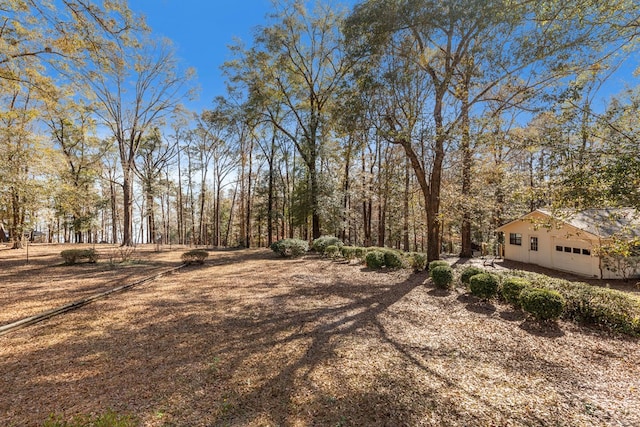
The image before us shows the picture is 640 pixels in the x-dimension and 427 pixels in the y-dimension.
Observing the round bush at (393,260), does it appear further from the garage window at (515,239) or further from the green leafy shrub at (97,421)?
the garage window at (515,239)

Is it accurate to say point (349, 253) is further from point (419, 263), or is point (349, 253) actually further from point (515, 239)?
point (515, 239)

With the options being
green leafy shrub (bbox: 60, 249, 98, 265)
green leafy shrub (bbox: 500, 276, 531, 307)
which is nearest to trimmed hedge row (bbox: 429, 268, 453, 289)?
green leafy shrub (bbox: 500, 276, 531, 307)

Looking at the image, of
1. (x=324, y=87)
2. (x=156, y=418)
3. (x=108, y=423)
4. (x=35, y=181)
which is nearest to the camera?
(x=108, y=423)

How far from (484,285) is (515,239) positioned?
1416 cm


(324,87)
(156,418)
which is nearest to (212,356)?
(156,418)

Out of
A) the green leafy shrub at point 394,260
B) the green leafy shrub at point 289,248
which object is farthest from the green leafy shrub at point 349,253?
the green leafy shrub at point 289,248

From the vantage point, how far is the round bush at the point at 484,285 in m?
6.20

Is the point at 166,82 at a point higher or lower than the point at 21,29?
higher

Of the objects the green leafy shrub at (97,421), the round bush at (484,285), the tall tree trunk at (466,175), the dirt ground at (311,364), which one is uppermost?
the tall tree trunk at (466,175)

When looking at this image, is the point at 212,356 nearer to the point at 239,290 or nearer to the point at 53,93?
the point at 239,290

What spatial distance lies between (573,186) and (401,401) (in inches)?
157

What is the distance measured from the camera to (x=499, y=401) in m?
2.88

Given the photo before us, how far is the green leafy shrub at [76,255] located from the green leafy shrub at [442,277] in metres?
13.5

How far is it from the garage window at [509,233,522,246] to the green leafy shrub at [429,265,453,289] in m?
13.1
